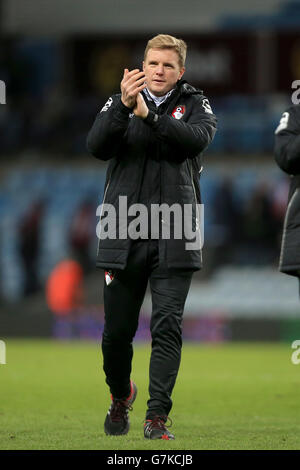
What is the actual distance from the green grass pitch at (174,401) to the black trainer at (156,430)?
0.24 ft

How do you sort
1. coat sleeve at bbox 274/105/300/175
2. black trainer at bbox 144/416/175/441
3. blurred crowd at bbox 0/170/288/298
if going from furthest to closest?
blurred crowd at bbox 0/170/288/298 < black trainer at bbox 144/416/175/441 < coat sleeve at bbox 274/105/300/175

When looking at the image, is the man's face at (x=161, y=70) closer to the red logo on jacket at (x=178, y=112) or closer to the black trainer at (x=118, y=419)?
the red logo on jacket at (x=178, y=112)

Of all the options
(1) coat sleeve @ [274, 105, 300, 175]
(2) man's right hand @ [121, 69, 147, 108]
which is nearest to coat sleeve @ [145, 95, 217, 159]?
(2) man's right hand @ [121, 69, 147, 108]

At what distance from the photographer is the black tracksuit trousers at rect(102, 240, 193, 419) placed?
18.5 feet

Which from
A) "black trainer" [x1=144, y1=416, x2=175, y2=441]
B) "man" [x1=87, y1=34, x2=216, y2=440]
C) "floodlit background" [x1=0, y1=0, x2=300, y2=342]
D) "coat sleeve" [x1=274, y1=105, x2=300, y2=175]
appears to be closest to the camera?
"coat sleeve" [x1=274, y1=105, x2=300, y2=175]

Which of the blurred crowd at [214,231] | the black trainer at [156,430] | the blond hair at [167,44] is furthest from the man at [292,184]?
the blurred crowd at [214,231]

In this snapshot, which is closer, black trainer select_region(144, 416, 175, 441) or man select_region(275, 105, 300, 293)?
man select_region(275, 105, 300, 293)

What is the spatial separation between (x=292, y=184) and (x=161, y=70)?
3.34 ft

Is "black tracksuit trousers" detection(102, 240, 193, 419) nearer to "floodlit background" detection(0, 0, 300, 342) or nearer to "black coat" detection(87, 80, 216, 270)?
"black coat" detection(87, 80, 216, 270)

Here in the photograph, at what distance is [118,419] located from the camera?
592 cm

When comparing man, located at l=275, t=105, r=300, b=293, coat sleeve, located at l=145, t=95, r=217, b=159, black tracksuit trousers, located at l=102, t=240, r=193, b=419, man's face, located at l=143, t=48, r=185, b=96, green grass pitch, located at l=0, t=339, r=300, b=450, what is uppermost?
man's face, located at l=143, t=48, r=185, b=96

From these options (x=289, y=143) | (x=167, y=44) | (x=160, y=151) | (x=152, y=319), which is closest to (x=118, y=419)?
(x=152, y=319)

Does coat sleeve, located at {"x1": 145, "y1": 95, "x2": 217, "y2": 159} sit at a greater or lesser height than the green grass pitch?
greater

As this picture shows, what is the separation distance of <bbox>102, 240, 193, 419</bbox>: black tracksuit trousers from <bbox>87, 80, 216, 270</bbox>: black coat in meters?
0.08
